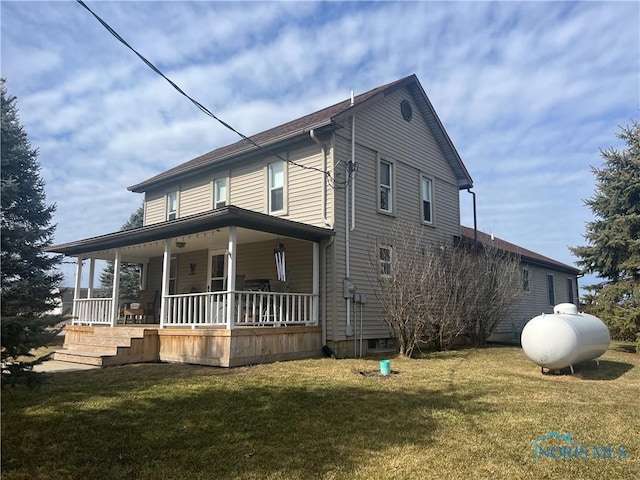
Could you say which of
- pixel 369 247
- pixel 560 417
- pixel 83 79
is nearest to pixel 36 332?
pixel 83 79

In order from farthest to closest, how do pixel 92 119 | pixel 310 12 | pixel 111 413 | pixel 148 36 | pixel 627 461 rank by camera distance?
1. pixel 92 119
2. pixel 310 12
3. pixel 148 36
4. pixel 111 413
5. pixel 627 461

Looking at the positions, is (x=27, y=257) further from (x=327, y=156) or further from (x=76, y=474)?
(x=76, y=474)

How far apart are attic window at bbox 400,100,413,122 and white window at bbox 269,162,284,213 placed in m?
4.45

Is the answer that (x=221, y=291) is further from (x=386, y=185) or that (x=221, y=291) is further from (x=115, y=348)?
(x=386, y=185)

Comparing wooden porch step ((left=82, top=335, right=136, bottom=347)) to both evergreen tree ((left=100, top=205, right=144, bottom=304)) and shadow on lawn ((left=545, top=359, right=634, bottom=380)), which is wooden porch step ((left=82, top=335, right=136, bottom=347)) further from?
evergreen tree ((left=100, top=205, right=144, bottom=304))

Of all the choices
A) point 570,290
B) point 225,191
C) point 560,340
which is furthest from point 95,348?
point 570,290

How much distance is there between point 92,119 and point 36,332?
17.8ft

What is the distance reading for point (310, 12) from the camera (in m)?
8.05

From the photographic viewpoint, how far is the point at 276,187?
13273 millimetres

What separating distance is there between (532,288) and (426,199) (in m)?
8.74

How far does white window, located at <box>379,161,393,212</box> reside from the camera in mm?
13758

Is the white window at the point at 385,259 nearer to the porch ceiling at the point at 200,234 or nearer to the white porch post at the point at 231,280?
the porch ceiling at the point at 200,234

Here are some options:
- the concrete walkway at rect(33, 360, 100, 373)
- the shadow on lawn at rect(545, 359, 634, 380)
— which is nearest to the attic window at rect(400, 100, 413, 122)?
the shadow on lawn at rect(545, 359, 634, 380)

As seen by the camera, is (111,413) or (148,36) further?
(148,36)
